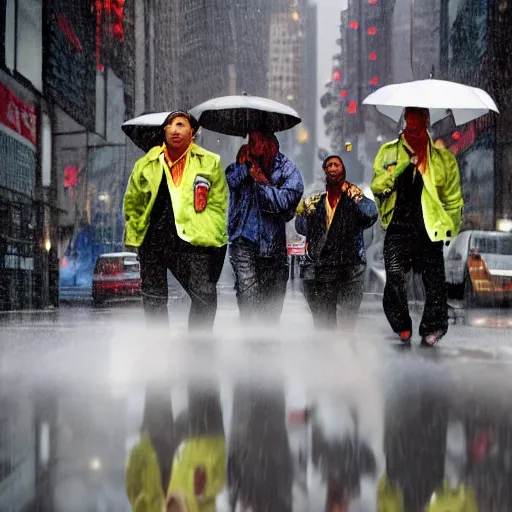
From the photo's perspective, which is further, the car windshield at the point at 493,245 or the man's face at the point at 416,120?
the car windshield at the point at 493,245

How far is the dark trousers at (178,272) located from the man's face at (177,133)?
785 mm

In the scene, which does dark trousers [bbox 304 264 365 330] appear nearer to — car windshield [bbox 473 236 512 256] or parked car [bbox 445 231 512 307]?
parked car [bbox 445 231 512 307]

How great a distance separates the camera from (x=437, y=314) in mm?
6840

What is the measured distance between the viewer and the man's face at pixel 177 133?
6777 mm

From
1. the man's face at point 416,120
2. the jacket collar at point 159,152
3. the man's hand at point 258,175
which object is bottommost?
the man's hand at point 258,175

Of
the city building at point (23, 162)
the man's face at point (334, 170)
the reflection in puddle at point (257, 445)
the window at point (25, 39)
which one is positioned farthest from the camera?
the city building at point (23, 162)

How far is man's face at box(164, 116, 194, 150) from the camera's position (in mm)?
6777

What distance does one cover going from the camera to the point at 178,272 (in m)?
7.03

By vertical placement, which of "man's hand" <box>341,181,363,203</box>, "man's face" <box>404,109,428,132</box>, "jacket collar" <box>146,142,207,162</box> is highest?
"man's face" <box>404,109,428,132</box>

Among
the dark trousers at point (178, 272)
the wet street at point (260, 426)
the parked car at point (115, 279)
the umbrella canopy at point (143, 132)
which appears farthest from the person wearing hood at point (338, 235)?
the parked car at point (115, 279)

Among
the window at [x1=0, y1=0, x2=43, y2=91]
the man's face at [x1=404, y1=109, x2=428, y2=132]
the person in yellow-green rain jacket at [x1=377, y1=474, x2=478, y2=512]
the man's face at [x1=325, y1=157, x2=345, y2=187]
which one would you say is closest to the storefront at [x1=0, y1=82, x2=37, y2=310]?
the window at [x1=0, y1=0, x2=43, y2=91]

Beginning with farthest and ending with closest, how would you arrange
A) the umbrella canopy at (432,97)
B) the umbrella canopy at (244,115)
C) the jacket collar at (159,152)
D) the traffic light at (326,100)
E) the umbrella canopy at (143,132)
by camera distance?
the traffic light at (326,100) < the umbrella canopy at (143,132) < the umbrella canopy at (244,115) < the umbrella canopy at (432,97) < the jacket collar at (159,152)

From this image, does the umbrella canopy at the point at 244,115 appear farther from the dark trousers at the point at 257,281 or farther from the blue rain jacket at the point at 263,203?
the dark trousers at the point at 257,281

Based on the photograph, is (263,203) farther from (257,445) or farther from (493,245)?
(493,245)
